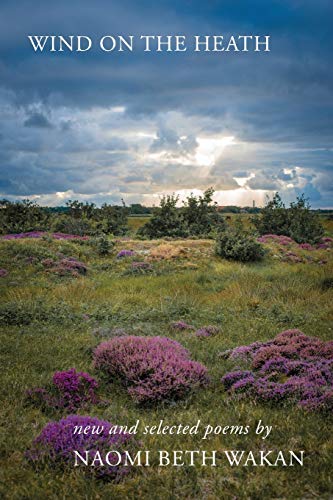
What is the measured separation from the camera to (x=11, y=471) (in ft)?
13.6

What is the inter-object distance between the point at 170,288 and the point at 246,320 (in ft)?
15.3

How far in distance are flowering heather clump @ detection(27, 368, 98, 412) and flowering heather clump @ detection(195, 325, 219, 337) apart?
3645mm

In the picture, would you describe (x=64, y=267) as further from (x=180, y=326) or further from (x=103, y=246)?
(x=180, y=326)

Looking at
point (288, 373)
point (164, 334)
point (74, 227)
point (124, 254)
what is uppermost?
point (74, 227)

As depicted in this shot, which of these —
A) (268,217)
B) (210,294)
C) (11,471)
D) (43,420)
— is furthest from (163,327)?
(268,217)

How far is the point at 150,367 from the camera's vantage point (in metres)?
6.66

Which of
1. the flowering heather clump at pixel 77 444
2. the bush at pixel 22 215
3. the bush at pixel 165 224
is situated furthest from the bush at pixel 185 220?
the flowering heather clump at pixel 77 444

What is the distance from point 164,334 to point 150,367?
3.33 m

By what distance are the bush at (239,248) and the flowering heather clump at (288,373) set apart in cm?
1609

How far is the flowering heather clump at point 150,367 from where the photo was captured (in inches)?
247

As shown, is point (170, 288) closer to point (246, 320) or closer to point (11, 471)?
point (246, 320)

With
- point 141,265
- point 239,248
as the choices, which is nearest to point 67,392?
point 141,265

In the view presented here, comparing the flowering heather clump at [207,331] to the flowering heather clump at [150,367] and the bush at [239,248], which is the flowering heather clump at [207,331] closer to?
the flowering heather clump at [150,367]

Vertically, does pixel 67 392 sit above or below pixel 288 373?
above
